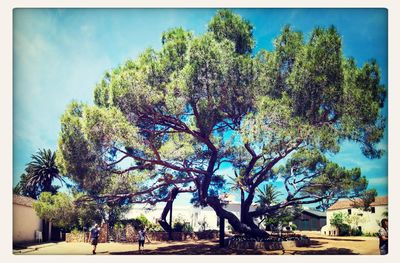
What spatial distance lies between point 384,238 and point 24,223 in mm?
8386

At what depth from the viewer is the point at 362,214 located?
10016 mm

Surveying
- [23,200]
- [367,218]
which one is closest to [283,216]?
[367,218]

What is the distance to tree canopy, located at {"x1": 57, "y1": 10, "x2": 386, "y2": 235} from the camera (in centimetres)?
876

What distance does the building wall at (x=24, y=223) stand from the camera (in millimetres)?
9219

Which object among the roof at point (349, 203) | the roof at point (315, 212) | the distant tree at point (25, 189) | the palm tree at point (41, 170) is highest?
the palm tree at point (41, 170)

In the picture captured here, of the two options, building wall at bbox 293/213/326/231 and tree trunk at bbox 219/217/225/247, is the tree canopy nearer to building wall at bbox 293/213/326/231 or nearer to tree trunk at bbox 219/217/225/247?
tree trunk at bbox 219/217/225/247

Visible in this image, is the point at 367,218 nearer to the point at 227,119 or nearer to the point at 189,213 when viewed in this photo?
the point at 227,119

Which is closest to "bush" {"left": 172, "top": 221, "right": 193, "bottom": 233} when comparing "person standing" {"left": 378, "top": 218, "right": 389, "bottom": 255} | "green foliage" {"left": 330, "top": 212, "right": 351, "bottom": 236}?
"green foliage" {"left": 330, "top": 212, "right": 351, "bottom": 236}

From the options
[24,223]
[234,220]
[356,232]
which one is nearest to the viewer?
[24,223]

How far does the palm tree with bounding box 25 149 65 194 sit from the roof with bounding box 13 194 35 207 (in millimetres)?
352

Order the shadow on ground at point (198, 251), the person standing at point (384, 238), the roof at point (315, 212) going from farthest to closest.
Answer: the roof at point (315, 212), the shadow on ground at point (198, 251), the person standing at point (384, 238)

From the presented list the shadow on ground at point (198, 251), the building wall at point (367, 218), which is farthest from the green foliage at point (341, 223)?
the shadow on ground at point (198, 251)

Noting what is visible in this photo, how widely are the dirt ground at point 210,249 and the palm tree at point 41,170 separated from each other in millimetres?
1442

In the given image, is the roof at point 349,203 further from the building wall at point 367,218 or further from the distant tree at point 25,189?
the distant tree at point 25,189
